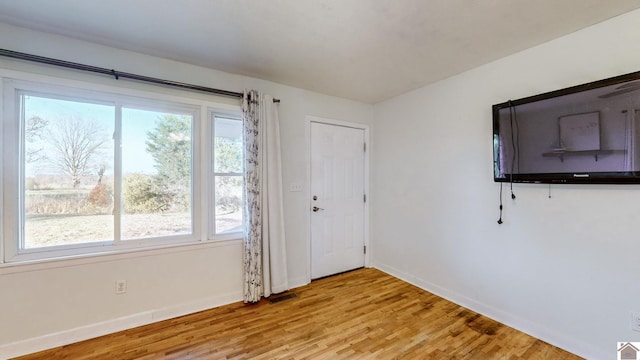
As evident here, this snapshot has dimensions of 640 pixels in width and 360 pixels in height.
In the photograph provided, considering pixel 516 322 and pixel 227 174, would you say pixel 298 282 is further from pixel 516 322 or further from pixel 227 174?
pixel 516 322

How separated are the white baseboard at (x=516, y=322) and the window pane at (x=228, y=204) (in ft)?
7.34

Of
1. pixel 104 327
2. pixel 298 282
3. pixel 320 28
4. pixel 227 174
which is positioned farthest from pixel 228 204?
pixel 320 28

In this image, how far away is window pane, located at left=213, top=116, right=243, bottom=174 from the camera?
8.67ft

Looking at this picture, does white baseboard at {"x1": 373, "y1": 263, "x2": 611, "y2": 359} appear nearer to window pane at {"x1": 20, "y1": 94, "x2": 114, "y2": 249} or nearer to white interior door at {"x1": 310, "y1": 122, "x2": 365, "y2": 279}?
white interior door at {"x1": 310, "y1": 122, "x2": 365, "y2": 279}

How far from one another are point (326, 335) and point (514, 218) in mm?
1951

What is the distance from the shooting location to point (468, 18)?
5.76 feet

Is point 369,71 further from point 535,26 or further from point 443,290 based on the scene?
point 443,290

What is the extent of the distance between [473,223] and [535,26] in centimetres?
172

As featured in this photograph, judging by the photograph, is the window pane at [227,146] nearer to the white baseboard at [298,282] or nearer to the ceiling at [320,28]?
the ceiling at [320,28]

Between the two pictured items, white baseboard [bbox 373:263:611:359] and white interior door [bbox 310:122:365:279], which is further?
white interior door [bbox 310:122:365:279]

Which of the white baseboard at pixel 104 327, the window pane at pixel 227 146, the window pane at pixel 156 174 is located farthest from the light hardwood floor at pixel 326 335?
the window pane at pixel 227 146

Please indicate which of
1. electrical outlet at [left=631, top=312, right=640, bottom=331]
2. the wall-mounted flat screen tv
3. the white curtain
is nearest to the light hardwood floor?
the white curtain

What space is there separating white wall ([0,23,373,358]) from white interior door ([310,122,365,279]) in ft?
0.89

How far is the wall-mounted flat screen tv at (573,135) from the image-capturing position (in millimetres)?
1614
